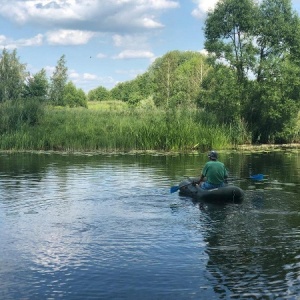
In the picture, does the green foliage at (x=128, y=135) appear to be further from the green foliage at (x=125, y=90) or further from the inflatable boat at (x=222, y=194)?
the green foliage at (x=125, y=90)

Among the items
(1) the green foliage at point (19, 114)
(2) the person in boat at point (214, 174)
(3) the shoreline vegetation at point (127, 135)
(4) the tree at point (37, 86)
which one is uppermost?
(4) the tree at point (37, 86)

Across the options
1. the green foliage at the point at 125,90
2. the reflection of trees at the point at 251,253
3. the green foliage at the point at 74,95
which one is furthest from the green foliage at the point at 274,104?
the green foliage at the point at 125,90

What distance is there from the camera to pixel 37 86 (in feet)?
204

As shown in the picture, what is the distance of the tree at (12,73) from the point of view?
60.8 meters

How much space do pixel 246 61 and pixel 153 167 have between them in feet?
57.2

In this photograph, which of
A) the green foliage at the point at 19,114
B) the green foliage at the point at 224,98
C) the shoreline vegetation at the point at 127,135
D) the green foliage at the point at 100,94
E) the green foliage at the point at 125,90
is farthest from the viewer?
the green foliage at the point at 100,94

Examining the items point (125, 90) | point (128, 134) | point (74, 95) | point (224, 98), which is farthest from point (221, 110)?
point (125, 90)

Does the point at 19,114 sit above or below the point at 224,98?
below

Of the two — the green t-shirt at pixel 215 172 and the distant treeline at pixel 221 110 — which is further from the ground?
the distant treeline at pixel 221 110

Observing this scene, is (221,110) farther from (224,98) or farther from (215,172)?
(215,172)

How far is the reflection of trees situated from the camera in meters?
7.07

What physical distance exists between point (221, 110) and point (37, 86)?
106 feet

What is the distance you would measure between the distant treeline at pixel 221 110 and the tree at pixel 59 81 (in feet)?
93.7

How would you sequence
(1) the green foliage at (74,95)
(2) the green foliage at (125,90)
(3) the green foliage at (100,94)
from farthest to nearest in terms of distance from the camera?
(3) the green foliage at (100,94) < (2) the green foliage at (125,90) < (1) the green foliage at (74,95)
